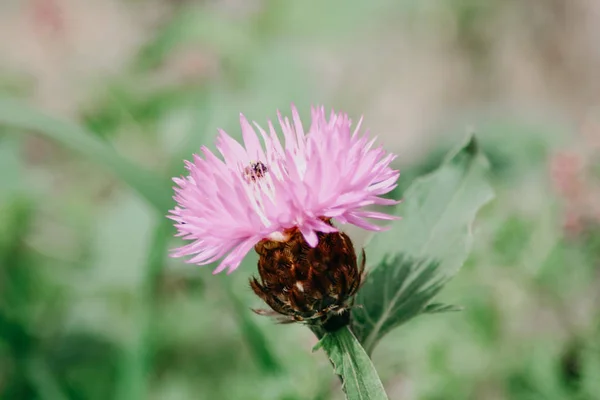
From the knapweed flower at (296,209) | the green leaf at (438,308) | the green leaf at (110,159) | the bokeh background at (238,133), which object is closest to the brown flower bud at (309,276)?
the knapweed flower at (296,209)

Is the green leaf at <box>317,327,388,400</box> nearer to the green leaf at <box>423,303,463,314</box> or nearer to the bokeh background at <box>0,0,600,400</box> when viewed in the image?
the green leaf at <box>423,303,463,314</box>

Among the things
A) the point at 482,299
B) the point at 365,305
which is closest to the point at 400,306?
the point at 365,305

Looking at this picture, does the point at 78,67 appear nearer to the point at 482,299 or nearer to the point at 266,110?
the point at 266,110

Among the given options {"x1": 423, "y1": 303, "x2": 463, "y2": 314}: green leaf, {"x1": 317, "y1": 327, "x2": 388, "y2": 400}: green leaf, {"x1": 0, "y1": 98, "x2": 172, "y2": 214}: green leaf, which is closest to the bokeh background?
{"x1": 0, "y1": 98, "x2": 172, "y2": 214}: green leaf

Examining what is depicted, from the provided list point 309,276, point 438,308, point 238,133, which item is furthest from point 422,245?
point 238,133

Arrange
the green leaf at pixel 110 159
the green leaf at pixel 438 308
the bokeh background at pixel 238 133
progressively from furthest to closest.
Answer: the bokeh background at pixel 238 133 < the green leaf at pixel 110 159 < the green leaf at pixel 438 308

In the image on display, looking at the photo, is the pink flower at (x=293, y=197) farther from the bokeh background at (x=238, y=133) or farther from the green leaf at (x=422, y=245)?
the bokeh background at (x=238, y=133)

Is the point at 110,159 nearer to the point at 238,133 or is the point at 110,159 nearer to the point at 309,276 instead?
the point at 309,276

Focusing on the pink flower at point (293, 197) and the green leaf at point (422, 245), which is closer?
the pink flower at point (293, 197)
